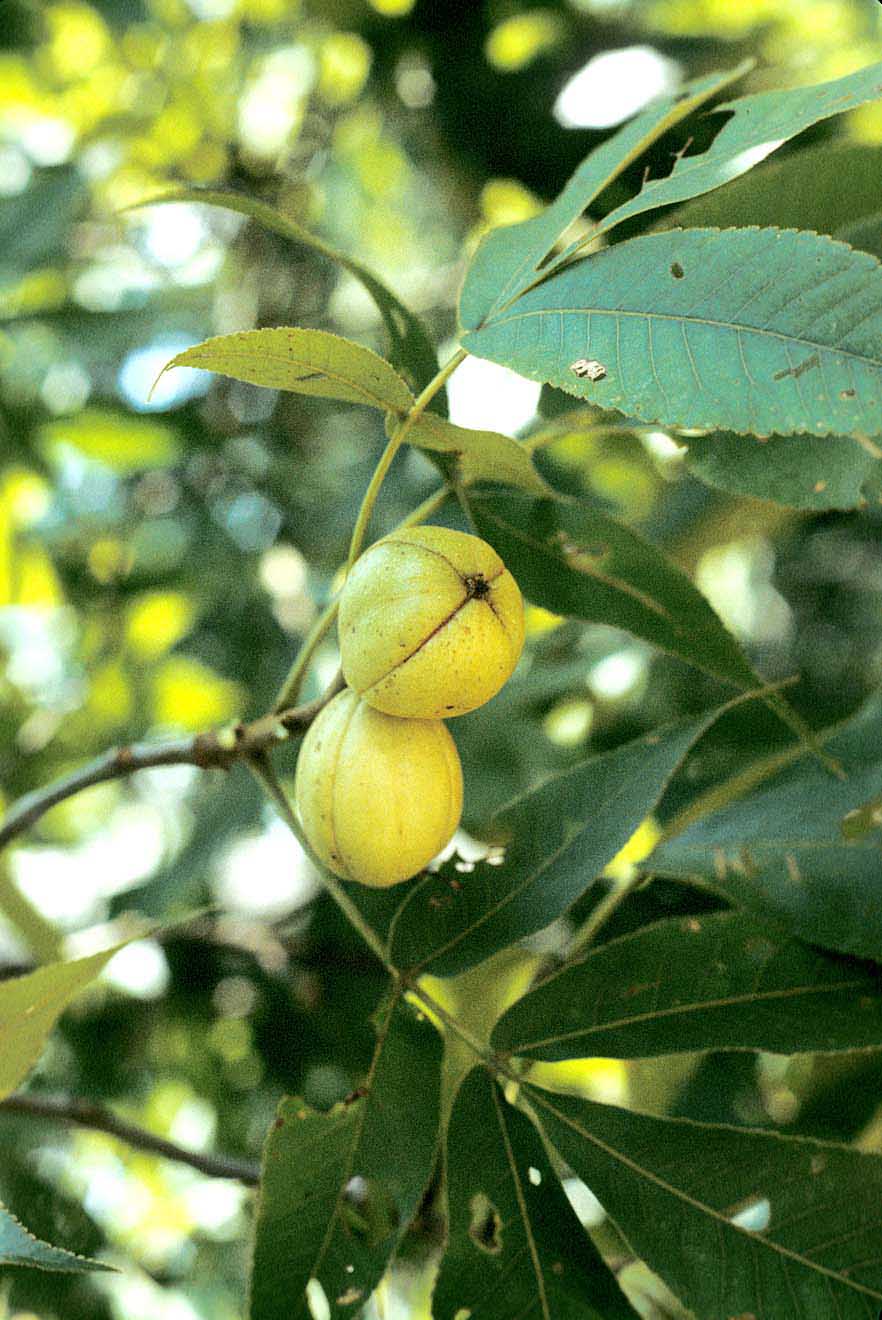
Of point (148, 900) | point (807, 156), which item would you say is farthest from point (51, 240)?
point (807, 156)

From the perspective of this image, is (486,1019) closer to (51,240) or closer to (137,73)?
(51,240)

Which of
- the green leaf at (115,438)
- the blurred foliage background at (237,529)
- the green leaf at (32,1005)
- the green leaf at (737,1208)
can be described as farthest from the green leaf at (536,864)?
the green leaf at (115,438)

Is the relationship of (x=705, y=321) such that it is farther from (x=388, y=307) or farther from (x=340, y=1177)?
(x=340, y=1177)

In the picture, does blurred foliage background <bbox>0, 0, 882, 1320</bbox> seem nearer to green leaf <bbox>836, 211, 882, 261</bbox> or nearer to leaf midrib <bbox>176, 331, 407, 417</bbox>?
green leaf <bbox>836, 211, 882, 261</bbox>

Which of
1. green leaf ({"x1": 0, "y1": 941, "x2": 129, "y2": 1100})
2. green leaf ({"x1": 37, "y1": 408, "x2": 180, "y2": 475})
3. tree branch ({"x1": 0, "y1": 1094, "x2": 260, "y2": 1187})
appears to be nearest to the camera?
green leaf ({"x1": 0, "y1": 941, "x2": 129, "y2": 1100})

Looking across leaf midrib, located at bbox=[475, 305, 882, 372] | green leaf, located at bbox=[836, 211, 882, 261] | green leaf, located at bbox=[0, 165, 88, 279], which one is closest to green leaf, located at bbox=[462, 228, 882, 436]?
leaf midrib, located at bbox=[475, 305, 882, 372]

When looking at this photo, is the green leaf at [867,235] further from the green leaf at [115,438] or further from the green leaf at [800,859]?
the green leaf at [115,438]
